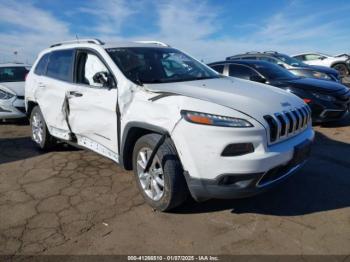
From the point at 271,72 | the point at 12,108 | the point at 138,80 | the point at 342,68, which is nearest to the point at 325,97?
the point at 271,72

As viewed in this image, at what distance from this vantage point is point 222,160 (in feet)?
9.62

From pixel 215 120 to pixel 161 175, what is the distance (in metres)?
0.86

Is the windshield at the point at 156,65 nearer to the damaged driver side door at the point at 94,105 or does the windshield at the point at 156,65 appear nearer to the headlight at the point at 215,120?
the damaged driver side door at the point at 94,105

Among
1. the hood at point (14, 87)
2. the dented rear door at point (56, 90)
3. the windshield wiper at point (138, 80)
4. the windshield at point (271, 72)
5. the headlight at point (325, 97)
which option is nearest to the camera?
the windshield wiper at point (138, 80)

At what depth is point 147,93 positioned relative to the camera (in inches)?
136

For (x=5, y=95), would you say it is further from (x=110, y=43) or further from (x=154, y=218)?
(x=154, y=218)

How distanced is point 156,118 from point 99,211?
121 cm

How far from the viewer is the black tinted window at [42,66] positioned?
5.68 metres

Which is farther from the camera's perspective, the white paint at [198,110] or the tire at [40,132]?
the tire at [40,132]

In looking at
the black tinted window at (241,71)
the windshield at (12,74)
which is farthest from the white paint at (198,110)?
the windshield at (12,74)

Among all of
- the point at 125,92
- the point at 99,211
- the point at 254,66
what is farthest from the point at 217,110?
the point at 254,66

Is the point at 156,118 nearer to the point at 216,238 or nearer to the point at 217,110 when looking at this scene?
the point at 217,110

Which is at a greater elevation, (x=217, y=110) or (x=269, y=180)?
(x=217, y=110)

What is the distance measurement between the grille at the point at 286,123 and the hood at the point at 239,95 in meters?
0.06
